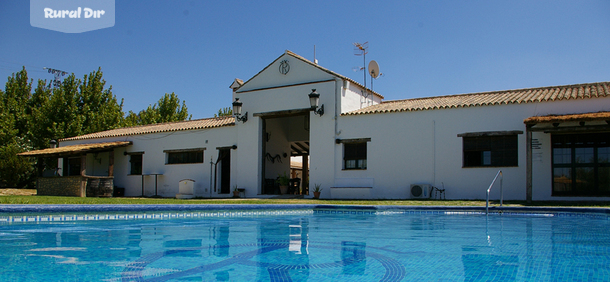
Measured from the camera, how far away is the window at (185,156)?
67.2ft

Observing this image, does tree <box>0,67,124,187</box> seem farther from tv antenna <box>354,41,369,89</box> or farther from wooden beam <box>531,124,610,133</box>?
wooden beam <box>531,124,610,133</box>

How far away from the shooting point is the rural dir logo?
15758 mm

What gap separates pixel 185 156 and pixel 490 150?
44.1 feet

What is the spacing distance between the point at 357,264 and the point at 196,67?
19.5 meters

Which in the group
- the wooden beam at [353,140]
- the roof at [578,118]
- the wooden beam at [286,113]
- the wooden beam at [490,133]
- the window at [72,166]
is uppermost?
the wooden beam at [286,113]

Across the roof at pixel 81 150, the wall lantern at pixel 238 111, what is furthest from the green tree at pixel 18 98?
the wall lantern at pixel 238 111

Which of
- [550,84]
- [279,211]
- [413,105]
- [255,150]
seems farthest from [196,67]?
[550,84]

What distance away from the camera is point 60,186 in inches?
779

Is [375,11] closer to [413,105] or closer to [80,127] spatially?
[413,105]

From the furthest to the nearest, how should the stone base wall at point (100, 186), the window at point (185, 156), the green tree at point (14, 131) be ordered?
1. the green tree at point (14, 131)
2. the window at point (185, 156)
3. the stone base wall at point (100, 186)

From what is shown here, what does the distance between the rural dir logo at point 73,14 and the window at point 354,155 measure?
1037cm

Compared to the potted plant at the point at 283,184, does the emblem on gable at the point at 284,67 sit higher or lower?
higher

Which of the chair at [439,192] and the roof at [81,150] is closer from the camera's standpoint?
the chair at [439,192]

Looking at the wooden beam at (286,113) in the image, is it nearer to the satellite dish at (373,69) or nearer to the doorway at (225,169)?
the doorway at (225,169)
